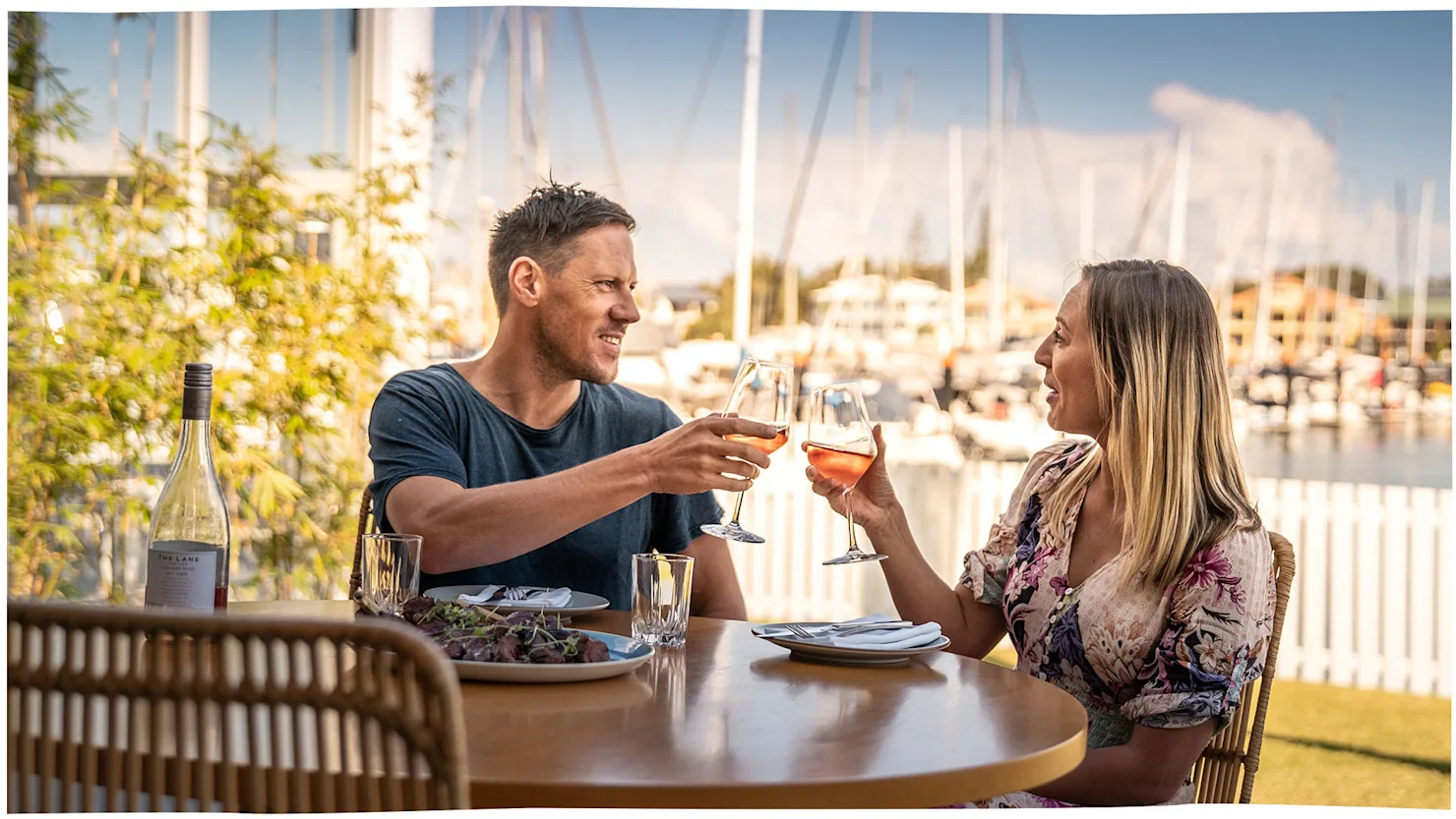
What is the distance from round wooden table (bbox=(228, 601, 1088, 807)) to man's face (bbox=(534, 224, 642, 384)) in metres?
0.81

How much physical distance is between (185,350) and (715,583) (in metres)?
2.27

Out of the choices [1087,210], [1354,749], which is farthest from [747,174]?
[1354,749]

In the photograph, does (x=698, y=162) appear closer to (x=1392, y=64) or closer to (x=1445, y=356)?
(x=1392, y=64)

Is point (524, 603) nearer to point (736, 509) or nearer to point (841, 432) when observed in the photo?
point (736, 509)

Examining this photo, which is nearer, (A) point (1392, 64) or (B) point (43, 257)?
(B) point (43, 257)

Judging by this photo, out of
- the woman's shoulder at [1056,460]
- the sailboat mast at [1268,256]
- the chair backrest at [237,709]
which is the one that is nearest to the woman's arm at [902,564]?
the woman's shoulder at [1056,460]

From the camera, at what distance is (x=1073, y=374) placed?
190 cm

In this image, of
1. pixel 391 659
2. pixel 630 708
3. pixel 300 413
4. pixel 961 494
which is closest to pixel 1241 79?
pixel 961 494

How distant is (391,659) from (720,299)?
624cm

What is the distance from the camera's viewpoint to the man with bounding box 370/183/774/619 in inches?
78.1

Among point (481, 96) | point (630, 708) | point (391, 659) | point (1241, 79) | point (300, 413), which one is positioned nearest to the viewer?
point (391, 659)

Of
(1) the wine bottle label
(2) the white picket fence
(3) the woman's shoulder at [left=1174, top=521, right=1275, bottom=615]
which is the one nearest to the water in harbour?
(2) the white picket fence

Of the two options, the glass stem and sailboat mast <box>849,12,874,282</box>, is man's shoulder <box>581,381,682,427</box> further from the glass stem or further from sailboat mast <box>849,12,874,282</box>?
sailboat mast <box>849,12,874,282</box>

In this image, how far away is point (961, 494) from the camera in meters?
5.80
